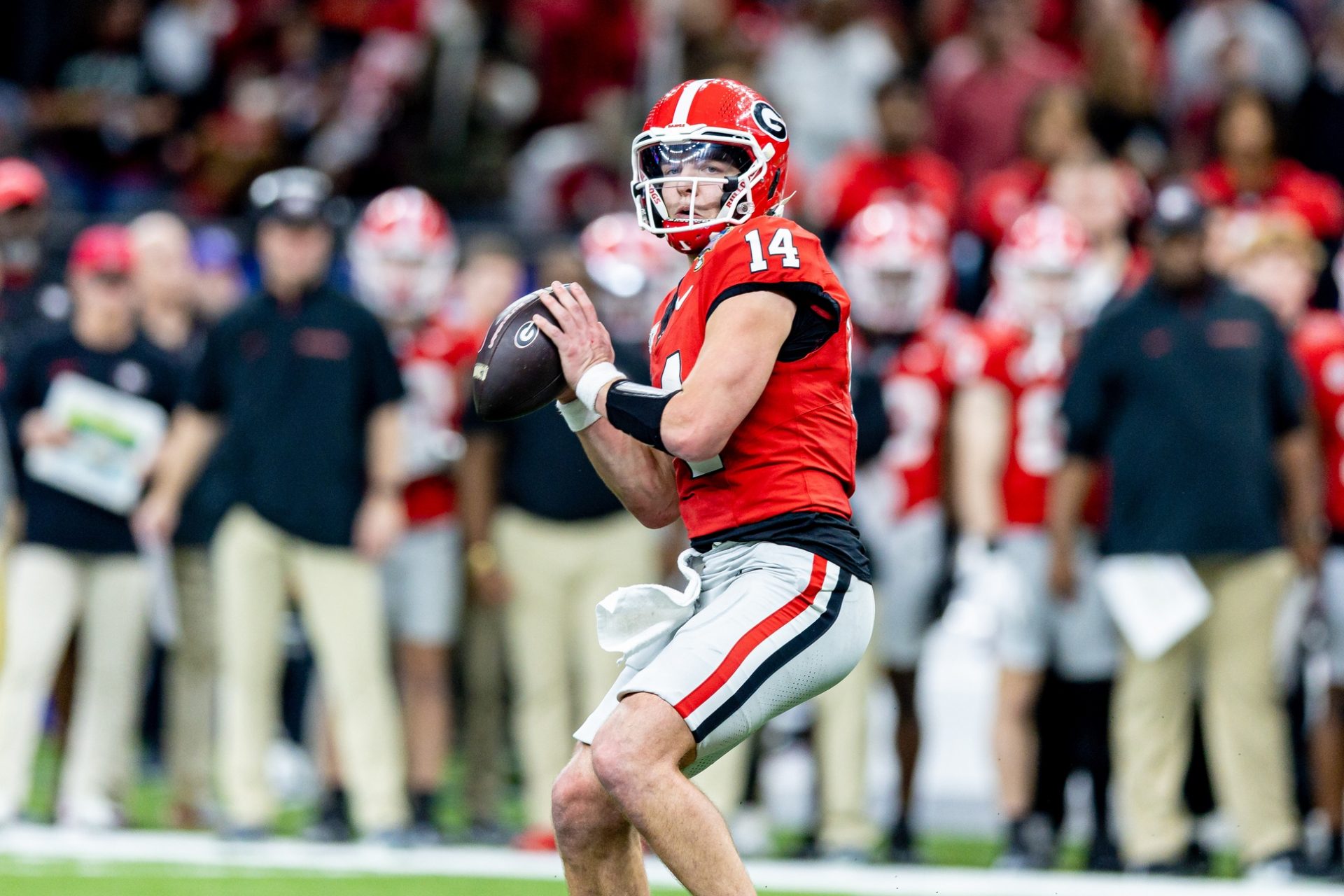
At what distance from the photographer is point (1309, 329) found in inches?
310

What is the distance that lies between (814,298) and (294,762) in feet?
20.2

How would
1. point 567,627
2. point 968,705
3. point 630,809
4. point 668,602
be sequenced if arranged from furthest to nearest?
point 968,705 → point 567,627 → point 668,602 → point 630,809

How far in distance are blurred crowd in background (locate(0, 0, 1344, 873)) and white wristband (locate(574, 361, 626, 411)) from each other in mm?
3577

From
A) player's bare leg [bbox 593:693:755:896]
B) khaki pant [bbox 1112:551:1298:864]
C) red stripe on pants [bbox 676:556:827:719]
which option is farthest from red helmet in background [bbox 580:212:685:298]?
player's bare leg [bbox 593:693:755:896]

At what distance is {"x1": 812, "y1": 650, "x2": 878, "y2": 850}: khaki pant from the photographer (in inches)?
305

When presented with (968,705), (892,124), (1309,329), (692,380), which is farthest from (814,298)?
(892,124)

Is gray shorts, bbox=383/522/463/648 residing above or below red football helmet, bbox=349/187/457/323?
below

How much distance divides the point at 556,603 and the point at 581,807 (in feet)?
12.8

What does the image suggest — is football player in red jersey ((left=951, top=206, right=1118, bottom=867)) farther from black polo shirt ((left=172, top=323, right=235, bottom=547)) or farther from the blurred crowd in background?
black polo shirt ((left=172, top=323, right=235, bottom=547))

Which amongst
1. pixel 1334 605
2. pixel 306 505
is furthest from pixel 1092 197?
pixel 306 505

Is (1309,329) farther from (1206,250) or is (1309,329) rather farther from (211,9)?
(211,9)

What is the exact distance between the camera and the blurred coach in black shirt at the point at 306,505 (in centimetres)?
769

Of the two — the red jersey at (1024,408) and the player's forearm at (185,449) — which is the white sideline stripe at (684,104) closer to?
the red jersey at (1024,408)

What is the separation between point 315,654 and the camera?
7859 millimetres
